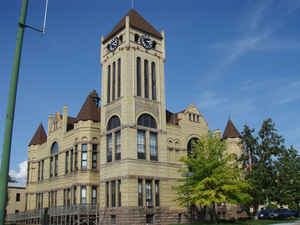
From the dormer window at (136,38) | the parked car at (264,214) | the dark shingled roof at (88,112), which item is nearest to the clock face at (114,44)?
the dormer window at (136,38)

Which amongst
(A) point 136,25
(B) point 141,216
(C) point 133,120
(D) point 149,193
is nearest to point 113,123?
(C) point 133,120

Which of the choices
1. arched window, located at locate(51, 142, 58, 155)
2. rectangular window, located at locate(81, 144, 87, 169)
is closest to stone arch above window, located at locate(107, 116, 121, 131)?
rectangular window, located at locate(81, 144, 87, 169)

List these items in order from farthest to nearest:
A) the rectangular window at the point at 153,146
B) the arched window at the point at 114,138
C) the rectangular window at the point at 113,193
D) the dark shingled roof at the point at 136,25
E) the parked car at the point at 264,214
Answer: the parked car at the point at 264,214 → the dark shingled roof at the point at 136,25 → the rectangular window at the point at 153,146 → the arched window at the point at 114,138 → the rectangular window at the point at 113,193

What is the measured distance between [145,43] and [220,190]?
70.7ft

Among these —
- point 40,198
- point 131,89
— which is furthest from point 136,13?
point 40,198

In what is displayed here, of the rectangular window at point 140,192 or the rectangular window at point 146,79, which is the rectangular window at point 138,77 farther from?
the rectangular window at point 140,192

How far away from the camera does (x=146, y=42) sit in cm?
4641

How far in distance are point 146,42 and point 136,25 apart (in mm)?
2569

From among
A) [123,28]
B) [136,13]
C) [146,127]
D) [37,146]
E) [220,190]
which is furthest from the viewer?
[37,146]

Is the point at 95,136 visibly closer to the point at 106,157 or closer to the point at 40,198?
the point at 106,157

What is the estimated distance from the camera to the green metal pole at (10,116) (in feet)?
24.5

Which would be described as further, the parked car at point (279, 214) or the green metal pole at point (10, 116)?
the parked car at point (279, 214)

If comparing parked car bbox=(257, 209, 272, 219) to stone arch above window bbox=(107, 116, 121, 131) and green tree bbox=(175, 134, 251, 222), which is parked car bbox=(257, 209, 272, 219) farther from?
stone arch above window bbox=(107, 116, 121, 131)

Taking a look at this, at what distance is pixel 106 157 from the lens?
141 ft
